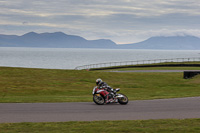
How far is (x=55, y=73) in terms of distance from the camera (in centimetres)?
3741

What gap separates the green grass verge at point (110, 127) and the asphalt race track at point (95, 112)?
1.01 meters

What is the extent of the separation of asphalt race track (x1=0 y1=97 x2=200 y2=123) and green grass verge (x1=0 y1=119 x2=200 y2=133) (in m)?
1.01

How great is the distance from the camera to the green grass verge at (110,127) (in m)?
9.92

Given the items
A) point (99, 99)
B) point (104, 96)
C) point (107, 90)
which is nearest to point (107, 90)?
point (107, 90)

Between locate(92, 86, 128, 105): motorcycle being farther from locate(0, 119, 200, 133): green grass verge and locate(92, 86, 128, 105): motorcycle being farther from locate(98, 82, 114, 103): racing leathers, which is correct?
locate(0, 119, 200, 133): green grass verge

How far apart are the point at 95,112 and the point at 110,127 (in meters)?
3.63

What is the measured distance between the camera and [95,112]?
14031 mm

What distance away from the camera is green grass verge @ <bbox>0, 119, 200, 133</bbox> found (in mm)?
9922

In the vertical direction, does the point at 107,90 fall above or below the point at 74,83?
below

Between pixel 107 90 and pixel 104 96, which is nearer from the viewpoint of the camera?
pixel 104 96

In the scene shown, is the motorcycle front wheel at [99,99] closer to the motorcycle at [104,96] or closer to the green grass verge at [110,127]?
the motorcycle at [104,96]

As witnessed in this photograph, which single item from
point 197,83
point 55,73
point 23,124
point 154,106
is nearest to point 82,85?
point 55,73

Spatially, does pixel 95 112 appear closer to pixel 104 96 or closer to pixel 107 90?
pixel 104 96

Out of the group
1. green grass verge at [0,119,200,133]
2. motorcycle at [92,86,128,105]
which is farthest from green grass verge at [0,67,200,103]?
green grass verge at [0,119,200,133]
